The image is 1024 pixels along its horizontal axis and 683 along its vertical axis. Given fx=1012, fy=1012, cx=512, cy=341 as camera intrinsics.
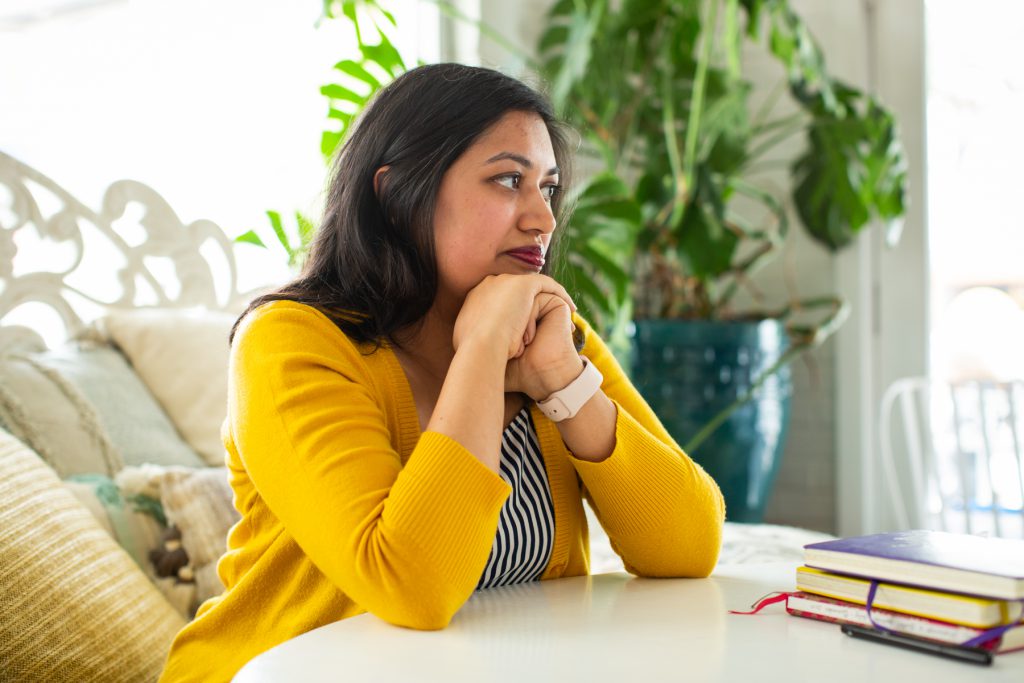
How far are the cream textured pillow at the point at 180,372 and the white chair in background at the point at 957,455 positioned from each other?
5.58 ft

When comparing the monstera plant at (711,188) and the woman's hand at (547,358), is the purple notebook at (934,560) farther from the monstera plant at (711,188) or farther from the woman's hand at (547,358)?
the monstera plant at (711,188)

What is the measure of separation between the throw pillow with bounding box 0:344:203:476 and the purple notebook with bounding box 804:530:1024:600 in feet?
4.02

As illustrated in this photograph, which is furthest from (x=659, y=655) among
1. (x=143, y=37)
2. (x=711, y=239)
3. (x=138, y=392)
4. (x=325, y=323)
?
(x=143, y=37)

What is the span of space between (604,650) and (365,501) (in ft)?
0.92

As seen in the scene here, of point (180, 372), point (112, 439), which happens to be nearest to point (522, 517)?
point (112, 439)

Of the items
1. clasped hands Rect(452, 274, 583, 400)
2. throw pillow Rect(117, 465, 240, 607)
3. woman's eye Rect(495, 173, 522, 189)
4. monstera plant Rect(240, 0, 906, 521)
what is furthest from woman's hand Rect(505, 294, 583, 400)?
monstera plant Rect(240, 0, 906, 521)

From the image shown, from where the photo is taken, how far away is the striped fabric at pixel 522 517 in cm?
120

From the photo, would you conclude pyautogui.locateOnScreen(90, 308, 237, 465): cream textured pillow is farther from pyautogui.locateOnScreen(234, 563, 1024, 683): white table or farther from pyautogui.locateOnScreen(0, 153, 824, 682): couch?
pyautogui.locateOnScreen(234, 563, 1024, 683): white table

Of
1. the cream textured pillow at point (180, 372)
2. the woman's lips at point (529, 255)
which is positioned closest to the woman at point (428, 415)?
the woman's lips at point (529, 255)

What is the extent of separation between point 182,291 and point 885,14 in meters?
2.54

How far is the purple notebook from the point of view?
846mm

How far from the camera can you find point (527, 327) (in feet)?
4.06

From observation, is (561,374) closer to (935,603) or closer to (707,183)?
(935,603)

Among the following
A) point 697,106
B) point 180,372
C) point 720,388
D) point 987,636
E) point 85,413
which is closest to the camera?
point 987,636
